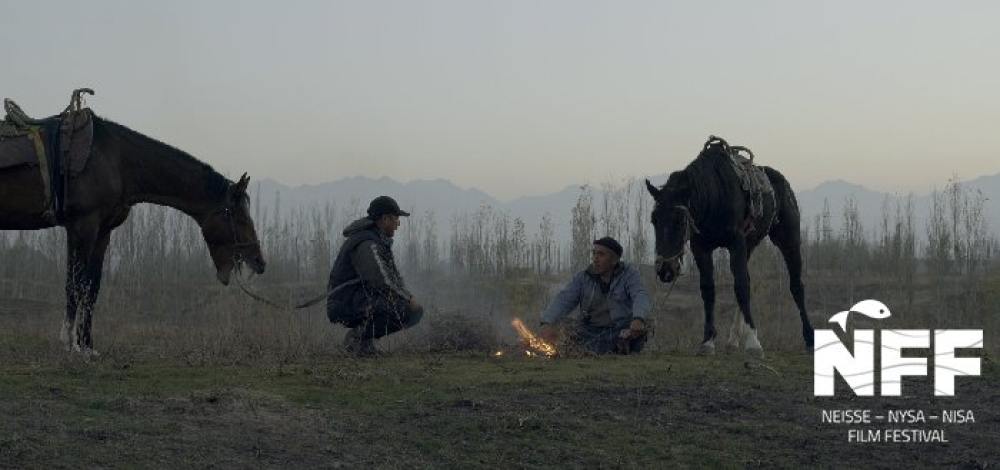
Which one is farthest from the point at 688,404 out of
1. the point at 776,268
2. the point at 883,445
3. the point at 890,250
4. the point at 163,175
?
the point at 890,250

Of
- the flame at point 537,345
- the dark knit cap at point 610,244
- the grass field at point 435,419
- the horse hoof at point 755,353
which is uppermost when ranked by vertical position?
the dark knit cap at point 610,244

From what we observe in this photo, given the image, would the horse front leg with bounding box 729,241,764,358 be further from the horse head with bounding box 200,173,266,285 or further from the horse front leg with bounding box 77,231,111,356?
the horse front leg with bounding box 77,231,111,356

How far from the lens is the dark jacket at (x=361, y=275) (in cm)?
880

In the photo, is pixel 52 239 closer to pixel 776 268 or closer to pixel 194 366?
pixel 776 268

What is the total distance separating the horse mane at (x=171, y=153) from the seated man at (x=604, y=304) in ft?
10.2

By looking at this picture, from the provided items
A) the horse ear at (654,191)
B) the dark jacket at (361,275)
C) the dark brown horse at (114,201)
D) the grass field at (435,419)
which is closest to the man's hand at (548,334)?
the dark jacket at (361,275)

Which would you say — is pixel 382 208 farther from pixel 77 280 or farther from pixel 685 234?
pixel 685 234

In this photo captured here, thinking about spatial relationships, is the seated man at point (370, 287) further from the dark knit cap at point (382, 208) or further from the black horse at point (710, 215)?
the black horse at point (710, 215)

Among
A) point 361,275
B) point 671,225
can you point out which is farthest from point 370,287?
point 671,225

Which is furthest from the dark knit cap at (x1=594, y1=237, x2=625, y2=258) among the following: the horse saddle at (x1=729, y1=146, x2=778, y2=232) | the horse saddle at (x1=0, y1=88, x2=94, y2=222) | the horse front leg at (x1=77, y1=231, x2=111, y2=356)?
the horse saddle at (x1=0, y1=88, x2=94, y2=222)

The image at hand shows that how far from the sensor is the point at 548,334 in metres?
9.36

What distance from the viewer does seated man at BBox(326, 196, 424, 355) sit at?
882 centimetres

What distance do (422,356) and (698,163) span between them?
3.25 metres

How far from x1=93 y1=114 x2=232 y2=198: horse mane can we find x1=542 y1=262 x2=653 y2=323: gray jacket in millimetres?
3090
